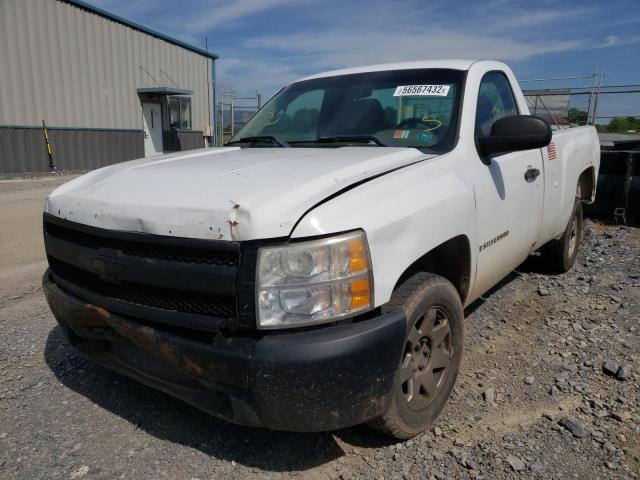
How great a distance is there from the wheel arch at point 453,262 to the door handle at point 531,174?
1037mm

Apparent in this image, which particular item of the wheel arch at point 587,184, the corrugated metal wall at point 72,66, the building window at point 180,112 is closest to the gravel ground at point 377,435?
the wheel arch at point 587,184

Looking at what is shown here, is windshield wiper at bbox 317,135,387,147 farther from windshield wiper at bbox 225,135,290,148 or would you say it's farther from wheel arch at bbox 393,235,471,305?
wheel arch at bbox 393,235,471,305

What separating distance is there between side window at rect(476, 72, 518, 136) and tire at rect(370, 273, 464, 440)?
116cm

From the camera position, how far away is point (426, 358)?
2.46m

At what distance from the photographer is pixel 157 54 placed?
1905 cm

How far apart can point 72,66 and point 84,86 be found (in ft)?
2.35

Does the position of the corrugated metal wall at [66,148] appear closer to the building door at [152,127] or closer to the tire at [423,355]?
the building door at [152,127]

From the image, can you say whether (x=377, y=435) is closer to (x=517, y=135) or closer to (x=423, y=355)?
(x=423, y=355)

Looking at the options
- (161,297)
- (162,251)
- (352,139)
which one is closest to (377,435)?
(161,297)

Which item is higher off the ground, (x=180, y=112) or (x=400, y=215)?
(x=180, y=112)

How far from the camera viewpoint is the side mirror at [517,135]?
2.78m

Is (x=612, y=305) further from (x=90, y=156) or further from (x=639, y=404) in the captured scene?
(x=90, y=156)

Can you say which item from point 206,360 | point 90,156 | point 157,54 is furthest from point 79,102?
point 206,360

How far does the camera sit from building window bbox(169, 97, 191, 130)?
20625mm
